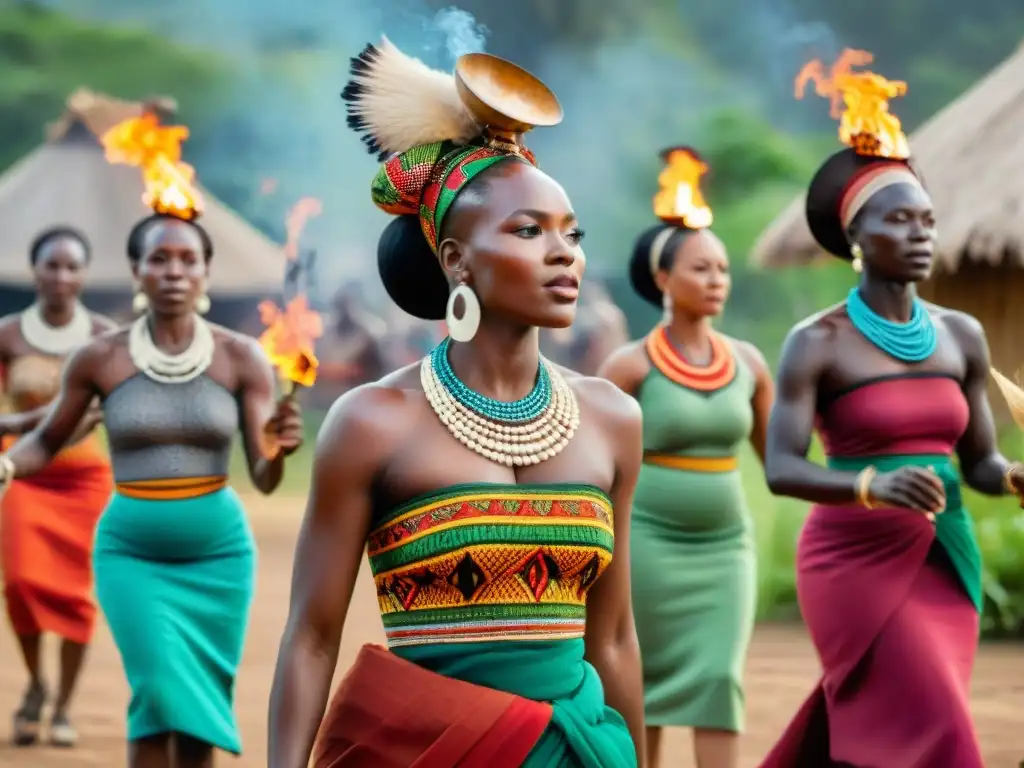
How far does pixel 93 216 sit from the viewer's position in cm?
2616

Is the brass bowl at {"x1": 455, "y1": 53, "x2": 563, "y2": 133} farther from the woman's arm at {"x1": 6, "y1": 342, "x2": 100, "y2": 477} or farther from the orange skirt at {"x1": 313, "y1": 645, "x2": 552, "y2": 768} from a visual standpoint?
the woman's arm at {"x1": 6, "y1": 342, "x2": 100, "y2": 477}

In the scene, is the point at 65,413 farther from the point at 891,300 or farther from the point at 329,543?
→ the point at 329,543

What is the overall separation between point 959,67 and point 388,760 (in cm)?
2425

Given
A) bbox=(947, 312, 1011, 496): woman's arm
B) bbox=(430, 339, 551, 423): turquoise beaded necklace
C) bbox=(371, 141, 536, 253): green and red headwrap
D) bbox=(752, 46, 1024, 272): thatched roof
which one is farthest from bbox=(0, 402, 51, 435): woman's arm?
bbox=(752, 46, 1024, 272): thatched roof

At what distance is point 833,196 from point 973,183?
28.6ft

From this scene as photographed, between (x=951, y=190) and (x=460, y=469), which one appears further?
(x=951, y=190)

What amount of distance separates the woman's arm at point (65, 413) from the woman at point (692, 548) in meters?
2.03

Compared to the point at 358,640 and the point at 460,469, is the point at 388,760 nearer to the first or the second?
the point at 460,469

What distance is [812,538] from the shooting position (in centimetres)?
604

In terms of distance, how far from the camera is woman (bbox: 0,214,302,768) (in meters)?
6.57

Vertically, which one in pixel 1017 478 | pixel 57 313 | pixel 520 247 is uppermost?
pixel 57 313

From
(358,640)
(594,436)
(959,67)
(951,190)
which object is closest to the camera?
(594,436)

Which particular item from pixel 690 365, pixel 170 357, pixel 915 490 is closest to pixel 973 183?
pixel 690 365

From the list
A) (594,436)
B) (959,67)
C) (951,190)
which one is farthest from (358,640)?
(959,67)
